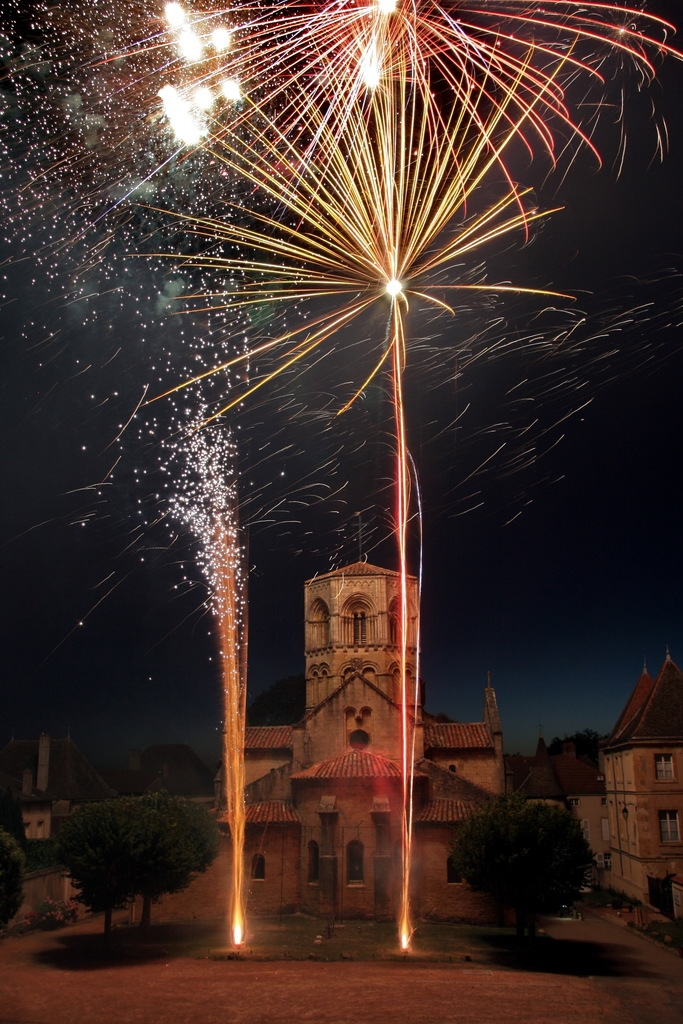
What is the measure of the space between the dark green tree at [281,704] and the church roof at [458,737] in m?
21.6

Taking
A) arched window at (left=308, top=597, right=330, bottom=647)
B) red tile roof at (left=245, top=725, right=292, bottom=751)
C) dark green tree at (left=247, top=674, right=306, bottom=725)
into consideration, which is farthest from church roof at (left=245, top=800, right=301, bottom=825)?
dark green tree at (left=247, top=674, right=306, bottom=725)

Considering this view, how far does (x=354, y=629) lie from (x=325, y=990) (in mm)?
26717

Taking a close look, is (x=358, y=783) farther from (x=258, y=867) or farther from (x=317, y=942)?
(x=317, y=942)

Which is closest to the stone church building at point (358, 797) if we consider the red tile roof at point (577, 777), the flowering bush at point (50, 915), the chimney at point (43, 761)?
the flowering bush at point (50, 915)

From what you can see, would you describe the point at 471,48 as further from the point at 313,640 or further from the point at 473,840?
the point at 313,640

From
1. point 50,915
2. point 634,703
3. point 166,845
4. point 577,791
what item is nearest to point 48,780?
point 50,915

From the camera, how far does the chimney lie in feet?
176

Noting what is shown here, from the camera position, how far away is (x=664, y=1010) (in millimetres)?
19266

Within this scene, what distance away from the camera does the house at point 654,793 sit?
3500cm

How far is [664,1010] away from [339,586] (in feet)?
100

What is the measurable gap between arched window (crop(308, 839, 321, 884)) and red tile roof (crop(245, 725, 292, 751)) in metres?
8.11

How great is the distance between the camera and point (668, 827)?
116 feet

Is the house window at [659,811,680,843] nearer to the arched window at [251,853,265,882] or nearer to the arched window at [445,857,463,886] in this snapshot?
the arched window at [445,857,463,886]

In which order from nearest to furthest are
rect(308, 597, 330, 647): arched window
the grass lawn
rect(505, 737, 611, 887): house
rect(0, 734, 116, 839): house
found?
the grass lawn, rect(308, 597, 330, 647): arched window, rect(505, 737, 611, 887): house, rect(0, 734, 116, 839): house
